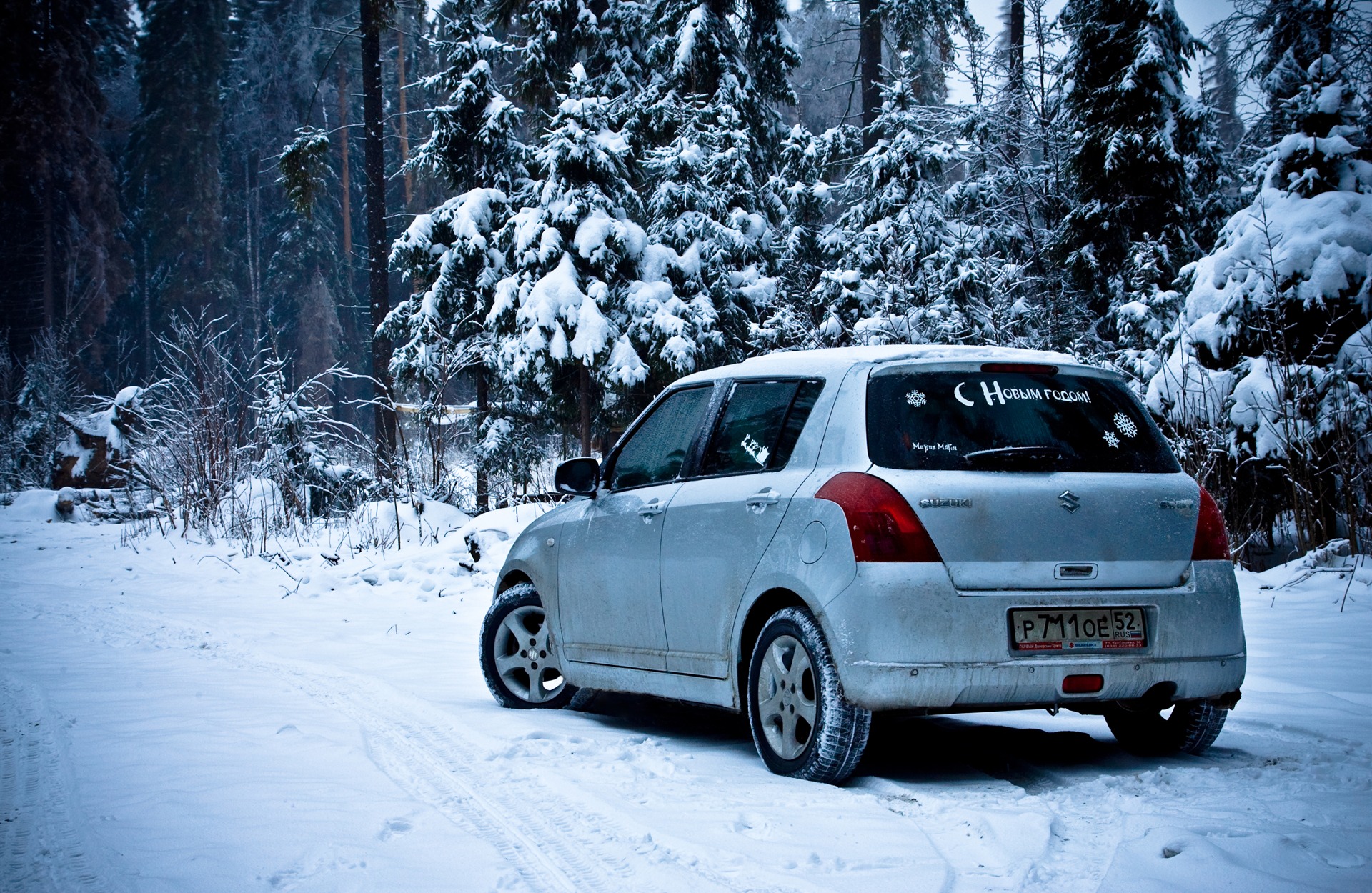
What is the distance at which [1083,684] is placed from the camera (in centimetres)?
441

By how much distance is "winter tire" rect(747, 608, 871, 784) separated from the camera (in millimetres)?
4438

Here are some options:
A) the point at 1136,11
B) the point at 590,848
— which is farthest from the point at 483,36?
the point at 590,848

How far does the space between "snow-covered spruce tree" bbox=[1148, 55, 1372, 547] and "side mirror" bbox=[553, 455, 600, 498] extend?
6.74m

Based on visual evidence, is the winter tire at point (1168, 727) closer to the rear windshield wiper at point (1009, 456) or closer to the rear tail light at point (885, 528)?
the rear windshield wiper at point (1009, 456)

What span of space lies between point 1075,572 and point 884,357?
1153mm

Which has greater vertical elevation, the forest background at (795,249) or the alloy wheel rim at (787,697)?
the forest background at (795,249)

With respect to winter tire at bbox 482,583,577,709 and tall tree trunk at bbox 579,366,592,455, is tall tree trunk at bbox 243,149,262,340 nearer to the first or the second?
tall tree trunk at bbox 579,366,592,455

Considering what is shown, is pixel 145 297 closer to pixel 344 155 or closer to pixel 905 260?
pixel 344 155

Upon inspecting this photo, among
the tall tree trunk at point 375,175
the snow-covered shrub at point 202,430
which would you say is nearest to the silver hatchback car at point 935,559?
the snow-covered shrub at point 202,430

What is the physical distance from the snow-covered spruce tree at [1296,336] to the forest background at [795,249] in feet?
0.12

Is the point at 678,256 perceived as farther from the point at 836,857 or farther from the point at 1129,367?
the point at 836,857

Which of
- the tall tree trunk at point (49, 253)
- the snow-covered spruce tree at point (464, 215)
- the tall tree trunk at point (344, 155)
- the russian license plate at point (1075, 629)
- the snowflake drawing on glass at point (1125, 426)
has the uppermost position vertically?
the tall tree trunk at point (344, 155)

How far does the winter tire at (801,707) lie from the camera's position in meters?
4.44

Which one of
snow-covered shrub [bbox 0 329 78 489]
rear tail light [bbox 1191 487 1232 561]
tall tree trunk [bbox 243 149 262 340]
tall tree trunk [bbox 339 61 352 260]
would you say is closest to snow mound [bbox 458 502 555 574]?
rear tail light [bbox 1191 487 1232 561]
